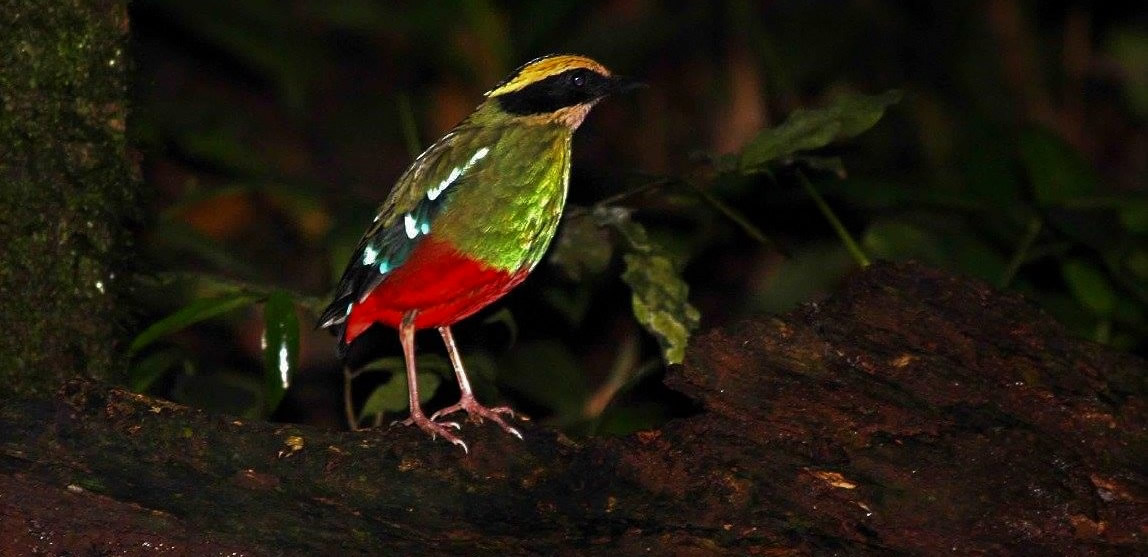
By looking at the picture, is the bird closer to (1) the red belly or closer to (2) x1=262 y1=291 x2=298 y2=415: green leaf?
(1) the red belly

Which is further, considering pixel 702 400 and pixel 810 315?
pixel 810 315

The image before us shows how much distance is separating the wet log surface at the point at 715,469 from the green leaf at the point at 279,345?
35.5 inches

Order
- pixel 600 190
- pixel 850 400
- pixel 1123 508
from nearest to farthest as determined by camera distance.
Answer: pixel 1123 508 < pixel 850 400 < pixel 600 190

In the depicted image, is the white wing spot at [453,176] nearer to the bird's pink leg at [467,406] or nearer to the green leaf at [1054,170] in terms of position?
the bird's pink leg at [467,406]

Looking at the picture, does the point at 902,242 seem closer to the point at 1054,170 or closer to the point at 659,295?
the point at 1054,170

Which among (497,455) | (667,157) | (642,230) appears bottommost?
(497,455)

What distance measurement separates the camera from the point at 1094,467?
3.96 metres

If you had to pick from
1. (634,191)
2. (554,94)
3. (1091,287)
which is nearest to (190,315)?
(554,94)

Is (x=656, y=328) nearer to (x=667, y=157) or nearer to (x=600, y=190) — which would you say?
(x=600, y=190)

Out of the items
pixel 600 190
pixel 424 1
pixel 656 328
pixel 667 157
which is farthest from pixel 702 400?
pixel 667 157

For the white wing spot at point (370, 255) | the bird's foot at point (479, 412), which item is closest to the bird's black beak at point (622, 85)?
the white wing spot at point (370, 255)

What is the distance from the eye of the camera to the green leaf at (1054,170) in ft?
20.8

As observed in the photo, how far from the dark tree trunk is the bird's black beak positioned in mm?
1626

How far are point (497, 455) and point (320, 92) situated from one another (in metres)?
7.52
